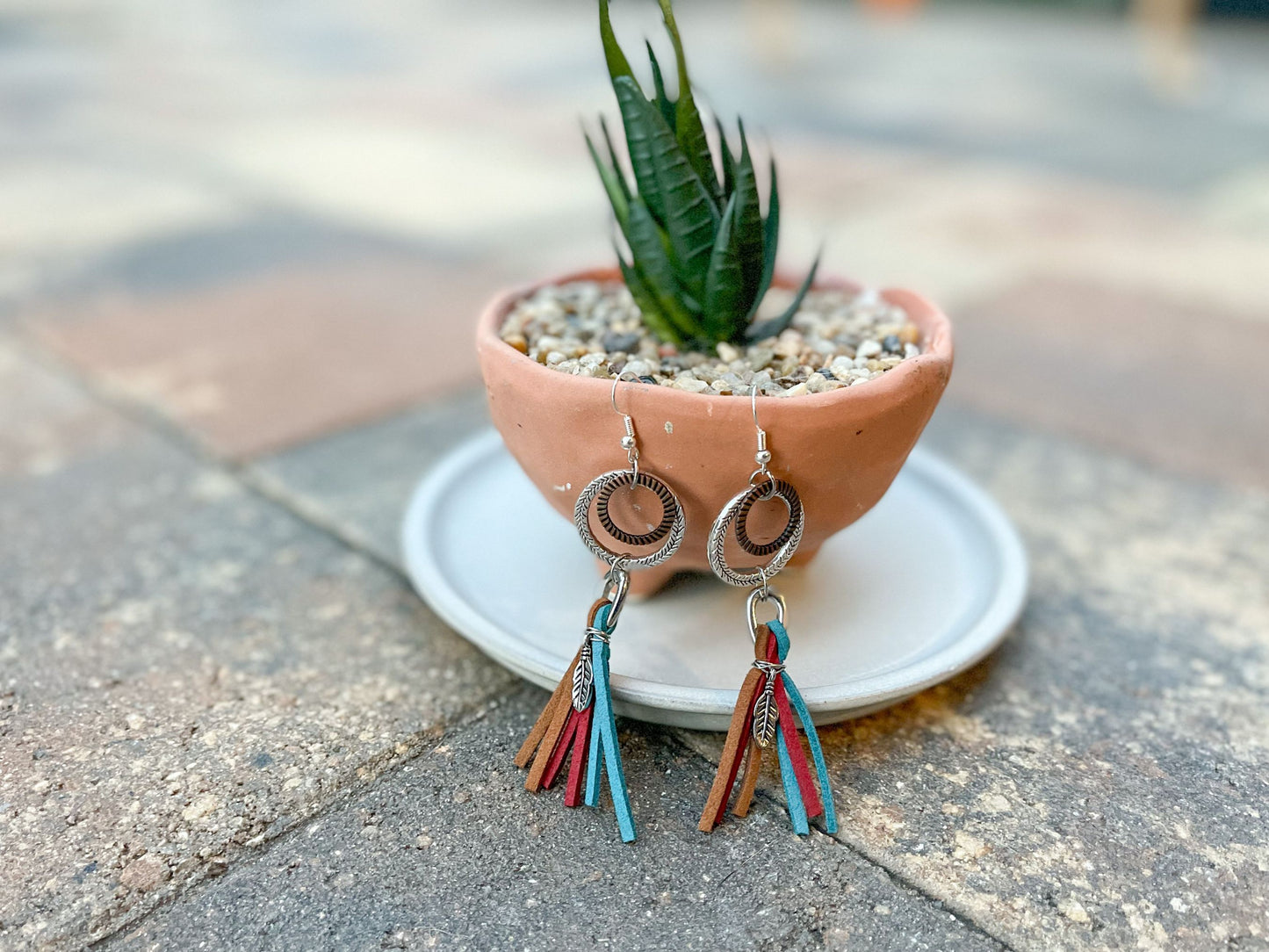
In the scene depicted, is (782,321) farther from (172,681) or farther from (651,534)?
(172,681)

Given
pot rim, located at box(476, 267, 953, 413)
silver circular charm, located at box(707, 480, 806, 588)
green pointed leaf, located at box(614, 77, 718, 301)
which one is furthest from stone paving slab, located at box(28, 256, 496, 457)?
silver circular charm, located at box(707, 480, 806, 588)

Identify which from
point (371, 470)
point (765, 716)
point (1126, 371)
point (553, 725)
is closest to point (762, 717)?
point (765, 716)

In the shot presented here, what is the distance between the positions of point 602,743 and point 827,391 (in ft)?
1.46

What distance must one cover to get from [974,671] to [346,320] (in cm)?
173

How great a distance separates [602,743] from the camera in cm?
111

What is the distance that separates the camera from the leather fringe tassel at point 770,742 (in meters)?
1.09

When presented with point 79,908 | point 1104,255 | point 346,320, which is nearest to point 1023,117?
point 1104,255

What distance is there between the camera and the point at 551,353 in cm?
126

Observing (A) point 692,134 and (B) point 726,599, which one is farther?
(B) point 726,599

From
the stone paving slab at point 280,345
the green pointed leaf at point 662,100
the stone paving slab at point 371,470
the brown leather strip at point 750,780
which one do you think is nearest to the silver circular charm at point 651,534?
the brown leather strip at point 750,780

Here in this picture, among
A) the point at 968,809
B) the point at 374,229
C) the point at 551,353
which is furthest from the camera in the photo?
the point at 374,229

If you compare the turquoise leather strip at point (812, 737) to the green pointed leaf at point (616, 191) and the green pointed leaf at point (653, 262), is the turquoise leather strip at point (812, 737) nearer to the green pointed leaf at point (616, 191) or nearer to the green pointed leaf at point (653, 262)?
the green pointed leaf at point (653, 262)

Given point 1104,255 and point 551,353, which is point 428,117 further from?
point 551,353

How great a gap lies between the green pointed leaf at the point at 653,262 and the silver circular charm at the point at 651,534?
27cm
